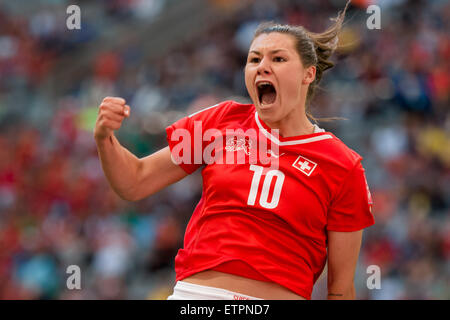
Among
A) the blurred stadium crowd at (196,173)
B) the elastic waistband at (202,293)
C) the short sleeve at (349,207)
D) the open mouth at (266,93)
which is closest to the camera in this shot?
the elastic waistband at (202,293)

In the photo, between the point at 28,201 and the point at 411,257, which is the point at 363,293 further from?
the point at 28,201

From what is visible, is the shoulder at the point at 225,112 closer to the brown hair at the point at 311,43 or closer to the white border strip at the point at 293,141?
the white border strip at the point at 293,141

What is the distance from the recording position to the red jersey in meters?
2.09

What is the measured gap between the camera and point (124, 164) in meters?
2.22

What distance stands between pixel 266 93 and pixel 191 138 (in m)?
0.34

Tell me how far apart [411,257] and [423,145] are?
3.78 feet

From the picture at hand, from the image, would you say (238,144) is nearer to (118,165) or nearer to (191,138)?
(191,138)

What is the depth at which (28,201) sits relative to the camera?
7.08 meters

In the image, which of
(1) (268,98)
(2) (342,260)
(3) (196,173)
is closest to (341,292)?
(2) (342,260)

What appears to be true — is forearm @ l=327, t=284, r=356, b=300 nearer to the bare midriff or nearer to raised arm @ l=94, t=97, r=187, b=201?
the bare midriff

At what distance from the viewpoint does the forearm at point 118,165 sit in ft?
7.09

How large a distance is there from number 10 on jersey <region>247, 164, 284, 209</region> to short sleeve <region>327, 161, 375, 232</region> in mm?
210

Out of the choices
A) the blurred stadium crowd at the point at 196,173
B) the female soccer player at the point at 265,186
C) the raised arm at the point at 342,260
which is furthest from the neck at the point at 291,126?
the blurred stadium crowd at the point at 196,173
